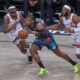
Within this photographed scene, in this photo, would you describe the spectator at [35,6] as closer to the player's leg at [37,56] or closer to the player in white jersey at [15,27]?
the player in white jersey at [15,27]

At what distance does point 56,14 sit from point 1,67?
17.5 ft

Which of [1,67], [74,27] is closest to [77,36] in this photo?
[74,27]

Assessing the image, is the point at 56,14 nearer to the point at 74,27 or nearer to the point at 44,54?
the point at 44,54

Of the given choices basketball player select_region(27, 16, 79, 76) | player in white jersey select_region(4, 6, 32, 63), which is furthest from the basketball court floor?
player in white jersey select_region(4, 6, 32, 63)

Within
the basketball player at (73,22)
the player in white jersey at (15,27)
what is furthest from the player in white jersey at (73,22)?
the player in white jersey at (15,27)

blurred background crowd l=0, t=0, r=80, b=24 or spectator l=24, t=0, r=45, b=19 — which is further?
blurred background crowd l=0, t=0, r=80, b=24

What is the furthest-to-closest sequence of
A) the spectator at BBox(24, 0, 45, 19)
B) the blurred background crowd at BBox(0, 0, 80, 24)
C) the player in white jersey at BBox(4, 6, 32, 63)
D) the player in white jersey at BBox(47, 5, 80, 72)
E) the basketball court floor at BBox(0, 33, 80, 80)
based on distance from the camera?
the blurred background crowd at BBox(0, 0, 80, 24)
the spectator at BBox(24, 0, 45, 19)
the player in white jersey at BBox(4, 6, 32, 63)
the player in white jersey at BBox(47, 5, 80, 72)
the basketball court floor at BBox(0, 33, 80, 80)

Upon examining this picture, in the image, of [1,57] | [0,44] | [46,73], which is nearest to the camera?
[46,73]

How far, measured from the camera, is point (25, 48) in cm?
820

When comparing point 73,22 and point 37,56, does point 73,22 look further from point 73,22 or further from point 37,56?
point 37,56

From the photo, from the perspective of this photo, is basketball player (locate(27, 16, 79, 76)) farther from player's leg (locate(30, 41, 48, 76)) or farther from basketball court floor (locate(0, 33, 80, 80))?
basketball court floor (locate(0, 33, 80, 80))

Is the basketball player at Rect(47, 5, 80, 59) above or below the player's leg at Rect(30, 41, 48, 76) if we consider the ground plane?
above

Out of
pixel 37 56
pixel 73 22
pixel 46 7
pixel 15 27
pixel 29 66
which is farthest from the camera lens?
pixel 46 7

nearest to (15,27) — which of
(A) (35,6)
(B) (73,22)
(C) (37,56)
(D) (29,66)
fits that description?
(D) (29,66)
